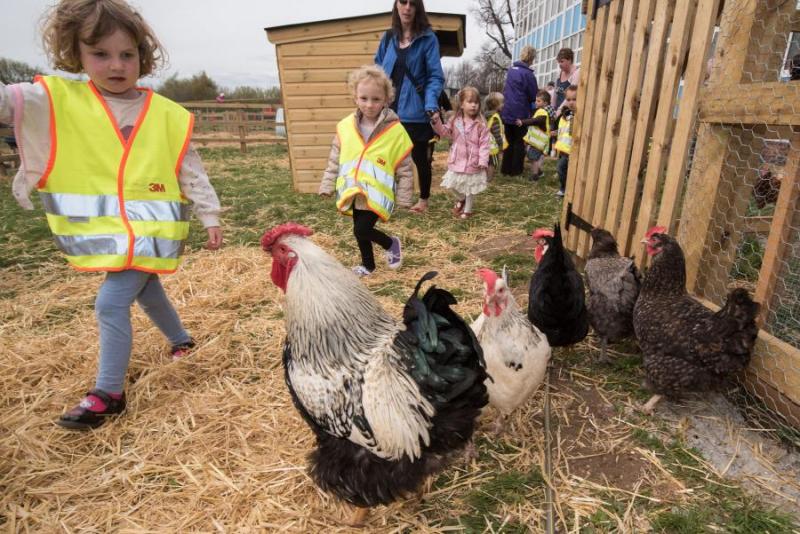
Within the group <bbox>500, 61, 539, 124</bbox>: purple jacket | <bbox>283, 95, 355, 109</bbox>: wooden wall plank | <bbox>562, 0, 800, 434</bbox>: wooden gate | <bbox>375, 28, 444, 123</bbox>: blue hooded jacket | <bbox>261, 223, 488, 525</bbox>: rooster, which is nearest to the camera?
<bbox>261, 223, 488, 525</bbox>: rooster

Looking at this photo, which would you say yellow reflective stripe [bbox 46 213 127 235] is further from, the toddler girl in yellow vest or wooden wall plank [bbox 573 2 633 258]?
wooden wall plank [bbox 573 2 633 258]

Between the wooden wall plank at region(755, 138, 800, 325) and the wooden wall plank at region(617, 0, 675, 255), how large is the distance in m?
1.15

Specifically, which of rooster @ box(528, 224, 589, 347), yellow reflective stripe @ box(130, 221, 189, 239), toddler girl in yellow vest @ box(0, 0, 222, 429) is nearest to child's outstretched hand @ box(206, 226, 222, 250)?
toddler girl in yellow vest @ box(0, 0, 222, 429)

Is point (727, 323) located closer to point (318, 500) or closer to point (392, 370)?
point (392, 370)

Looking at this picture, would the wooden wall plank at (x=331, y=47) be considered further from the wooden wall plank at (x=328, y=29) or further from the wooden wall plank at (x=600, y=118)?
the wooden wall plank at (x=600, y=118)

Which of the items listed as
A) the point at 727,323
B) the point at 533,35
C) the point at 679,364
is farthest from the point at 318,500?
the point at 533,35

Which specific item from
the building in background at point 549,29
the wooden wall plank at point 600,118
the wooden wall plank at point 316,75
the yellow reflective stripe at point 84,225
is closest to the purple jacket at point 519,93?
the wooden wall plank at point 316,75

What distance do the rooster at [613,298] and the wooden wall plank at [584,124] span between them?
53.8 inches

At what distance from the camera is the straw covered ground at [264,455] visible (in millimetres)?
1912

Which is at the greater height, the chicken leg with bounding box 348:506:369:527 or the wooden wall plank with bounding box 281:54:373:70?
the wooden wall plank with bounding box 281:54:373:70

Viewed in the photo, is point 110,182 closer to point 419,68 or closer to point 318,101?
point 419,68

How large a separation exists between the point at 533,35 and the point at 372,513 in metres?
33.8

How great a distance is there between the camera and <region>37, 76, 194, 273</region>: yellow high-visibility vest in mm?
2059

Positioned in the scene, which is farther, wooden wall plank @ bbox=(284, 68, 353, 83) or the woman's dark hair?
wooden wall plank @ bbox=(284, 68, 353, 83)
